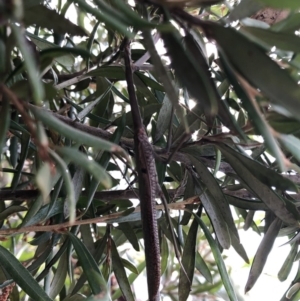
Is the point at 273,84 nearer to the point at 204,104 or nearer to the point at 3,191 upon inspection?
the point at 204,104

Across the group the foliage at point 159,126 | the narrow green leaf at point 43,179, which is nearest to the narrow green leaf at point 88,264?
the foliage at point 159,126

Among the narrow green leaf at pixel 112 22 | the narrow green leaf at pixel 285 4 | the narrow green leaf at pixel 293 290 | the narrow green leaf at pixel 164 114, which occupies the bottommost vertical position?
the narrow green leaf at pixel 293 290

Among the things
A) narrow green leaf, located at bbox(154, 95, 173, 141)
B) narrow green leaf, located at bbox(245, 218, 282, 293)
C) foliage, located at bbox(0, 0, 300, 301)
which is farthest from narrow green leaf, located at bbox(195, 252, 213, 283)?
narrow green leaf, located at bbox(154, 95, 173, 141)

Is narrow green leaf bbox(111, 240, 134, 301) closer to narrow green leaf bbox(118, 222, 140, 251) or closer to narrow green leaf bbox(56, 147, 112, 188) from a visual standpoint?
narrow green leaf bbox(118, 222, 140, 251)

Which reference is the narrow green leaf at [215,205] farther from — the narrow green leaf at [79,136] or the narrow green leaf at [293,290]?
the narrow green leaf at [79,136]

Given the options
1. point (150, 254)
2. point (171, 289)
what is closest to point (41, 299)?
point (150, 254)

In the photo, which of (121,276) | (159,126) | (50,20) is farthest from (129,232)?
(50,20)

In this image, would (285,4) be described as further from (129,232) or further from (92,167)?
(129,232)
